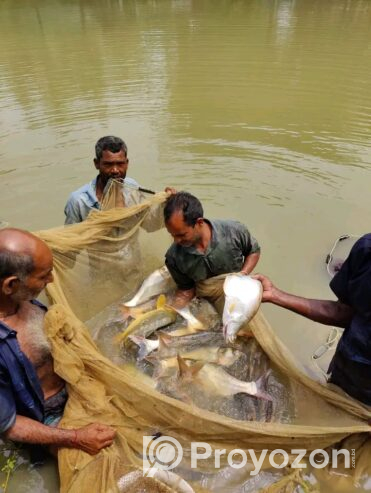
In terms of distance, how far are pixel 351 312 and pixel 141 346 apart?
5.10 ft

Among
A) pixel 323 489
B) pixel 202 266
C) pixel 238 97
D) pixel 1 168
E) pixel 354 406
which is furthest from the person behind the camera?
pixel 238 97

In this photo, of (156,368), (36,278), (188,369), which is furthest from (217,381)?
(36,278)

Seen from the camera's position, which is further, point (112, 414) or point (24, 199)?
point (24, 199)

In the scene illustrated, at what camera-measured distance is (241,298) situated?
7.02 feet

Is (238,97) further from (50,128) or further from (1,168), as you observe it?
(1,168)

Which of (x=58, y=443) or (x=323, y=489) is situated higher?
(x=58, y=443)

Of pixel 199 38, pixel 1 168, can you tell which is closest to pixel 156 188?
pixel 1 168

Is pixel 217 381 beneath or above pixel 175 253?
beneath

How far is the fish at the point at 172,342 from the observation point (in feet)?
9.61

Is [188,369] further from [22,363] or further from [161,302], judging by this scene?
[22,363]

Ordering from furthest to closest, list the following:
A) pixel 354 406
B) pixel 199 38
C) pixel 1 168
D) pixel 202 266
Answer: pixel 199 38
pixel 1 168
pixel 202 266
pixel 354 406

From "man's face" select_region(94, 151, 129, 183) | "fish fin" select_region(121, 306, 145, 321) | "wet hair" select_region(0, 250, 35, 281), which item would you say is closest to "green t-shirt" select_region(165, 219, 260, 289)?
"fish fin" select_region(121, 306, 145, 321)

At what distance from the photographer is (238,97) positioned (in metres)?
9.50

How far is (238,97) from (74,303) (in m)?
7.84
